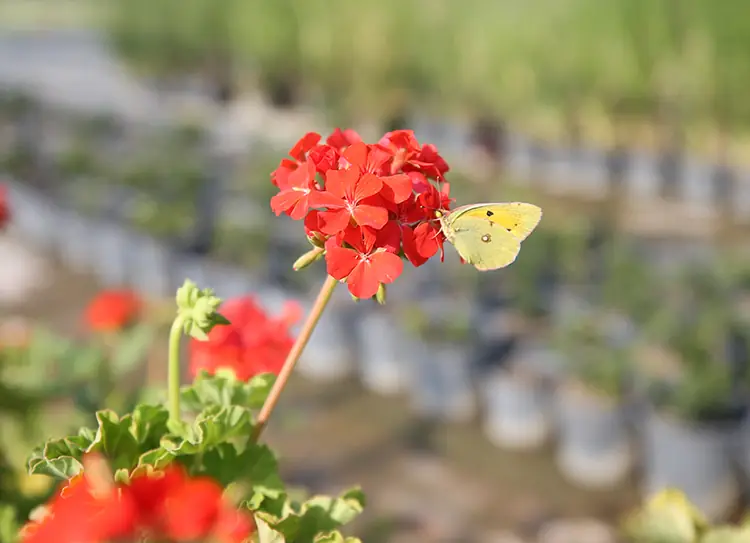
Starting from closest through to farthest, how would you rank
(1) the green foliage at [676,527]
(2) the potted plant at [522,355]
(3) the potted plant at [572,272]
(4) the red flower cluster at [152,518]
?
1. (4) the red flower cluster at [152,518]
2. (1) the green foliage at [676,527]
3. (2) the potted plant at [522,355]
4. (3) the potted plant at [572,272]

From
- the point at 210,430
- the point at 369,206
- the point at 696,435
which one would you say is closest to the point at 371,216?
the point at 369,206

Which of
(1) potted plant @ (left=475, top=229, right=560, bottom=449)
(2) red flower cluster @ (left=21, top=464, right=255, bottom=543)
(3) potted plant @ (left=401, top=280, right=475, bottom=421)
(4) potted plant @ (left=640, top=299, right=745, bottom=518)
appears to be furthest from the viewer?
(3) potted plant @ (left=401, top=280, right=475, bottom=421)

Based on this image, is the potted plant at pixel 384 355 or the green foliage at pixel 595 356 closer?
the green foliage at pixel 595 356

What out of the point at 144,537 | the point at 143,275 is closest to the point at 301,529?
the point at 144,537

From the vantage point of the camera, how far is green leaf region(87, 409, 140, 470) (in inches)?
26.5

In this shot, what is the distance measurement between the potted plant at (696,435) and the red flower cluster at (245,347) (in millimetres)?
1800

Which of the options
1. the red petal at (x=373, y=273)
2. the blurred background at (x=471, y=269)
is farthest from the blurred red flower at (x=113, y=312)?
the red petal at (x=373, y=273)

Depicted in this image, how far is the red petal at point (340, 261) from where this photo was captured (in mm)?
605

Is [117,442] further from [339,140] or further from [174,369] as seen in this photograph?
[339,140]

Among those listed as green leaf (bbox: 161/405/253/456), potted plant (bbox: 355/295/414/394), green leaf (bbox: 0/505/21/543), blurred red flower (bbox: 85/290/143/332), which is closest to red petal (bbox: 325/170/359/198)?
green leaf (bbox: 161/405/253/456)

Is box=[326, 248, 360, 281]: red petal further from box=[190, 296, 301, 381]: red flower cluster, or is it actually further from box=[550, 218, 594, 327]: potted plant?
box=[550, 218, 594, 327]: potted plant

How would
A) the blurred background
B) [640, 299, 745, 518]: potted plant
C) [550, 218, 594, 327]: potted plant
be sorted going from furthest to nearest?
[550, 218, 594, 327]: potted plant
the blurred background
[640, 299, 745, 518]: potted plant

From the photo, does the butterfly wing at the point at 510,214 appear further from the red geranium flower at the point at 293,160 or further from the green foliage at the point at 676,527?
the green foliage at the point at 676,527

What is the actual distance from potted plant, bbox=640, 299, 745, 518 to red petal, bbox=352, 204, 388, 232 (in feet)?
6.75
